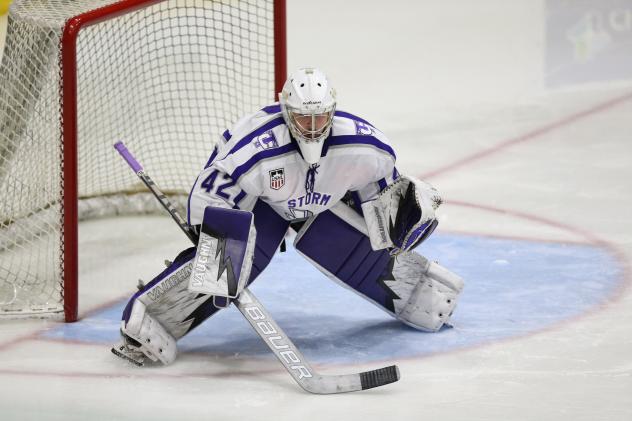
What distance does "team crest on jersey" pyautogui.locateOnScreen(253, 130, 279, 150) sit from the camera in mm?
3553

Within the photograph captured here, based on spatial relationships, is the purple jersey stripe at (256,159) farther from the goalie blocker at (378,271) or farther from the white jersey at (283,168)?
the goalie blocker at (378,271)

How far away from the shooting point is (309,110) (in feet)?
11.4

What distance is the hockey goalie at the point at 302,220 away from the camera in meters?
3.49

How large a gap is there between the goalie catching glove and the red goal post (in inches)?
38.3

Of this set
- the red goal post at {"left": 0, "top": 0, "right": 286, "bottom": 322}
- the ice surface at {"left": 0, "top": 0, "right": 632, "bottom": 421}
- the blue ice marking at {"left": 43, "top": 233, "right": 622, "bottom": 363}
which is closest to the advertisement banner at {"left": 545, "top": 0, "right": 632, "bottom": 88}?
the ice surface at {"left": 0, "top": 0, "right": 632, "bottom": 421}

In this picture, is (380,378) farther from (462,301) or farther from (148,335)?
(462,301)

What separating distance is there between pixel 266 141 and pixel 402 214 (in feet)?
1.52

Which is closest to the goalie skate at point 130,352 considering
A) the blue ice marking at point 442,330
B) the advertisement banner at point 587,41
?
the blue ice marking at point 442,330

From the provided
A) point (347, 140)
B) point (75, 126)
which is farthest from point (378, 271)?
point (75, 126)

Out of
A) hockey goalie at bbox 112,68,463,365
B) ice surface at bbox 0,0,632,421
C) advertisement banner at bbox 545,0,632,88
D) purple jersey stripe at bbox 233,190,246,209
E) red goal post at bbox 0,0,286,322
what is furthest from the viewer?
advertisement banner at bbox 545,0,632,88

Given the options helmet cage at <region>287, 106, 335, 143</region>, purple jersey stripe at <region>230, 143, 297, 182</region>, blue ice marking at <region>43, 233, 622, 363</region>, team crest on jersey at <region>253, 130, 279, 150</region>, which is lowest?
blue ice marking at <region>43, 233, 622, 363</region>

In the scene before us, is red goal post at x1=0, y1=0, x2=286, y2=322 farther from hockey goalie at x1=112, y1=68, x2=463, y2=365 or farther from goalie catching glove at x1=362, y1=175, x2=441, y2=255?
goalie catching glove at x1=362, y1=175, x2=441, y2=255

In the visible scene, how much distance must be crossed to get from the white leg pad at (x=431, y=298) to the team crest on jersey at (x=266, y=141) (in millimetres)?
643

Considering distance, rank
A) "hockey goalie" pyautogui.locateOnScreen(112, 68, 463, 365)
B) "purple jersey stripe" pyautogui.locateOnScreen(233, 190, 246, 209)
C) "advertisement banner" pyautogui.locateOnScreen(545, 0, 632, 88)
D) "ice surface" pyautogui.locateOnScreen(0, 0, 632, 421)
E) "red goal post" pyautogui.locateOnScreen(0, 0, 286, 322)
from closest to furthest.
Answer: "ice surface" pyautogui.locateOnScreen(0, 0, 632, 421) → "hockey goalie" pyautogui.locateOnScreen(112, 68, 463, 365) → "purple jersey stripe" pyautogui.locateOnScreen(233, 190, 246, 209) → "red goal post" pyautogui.locateOnScreen(0, 0, 286, 322) → "advertisement banner" pyautogui.locateOnScreen(545, 0, 632, 88)
